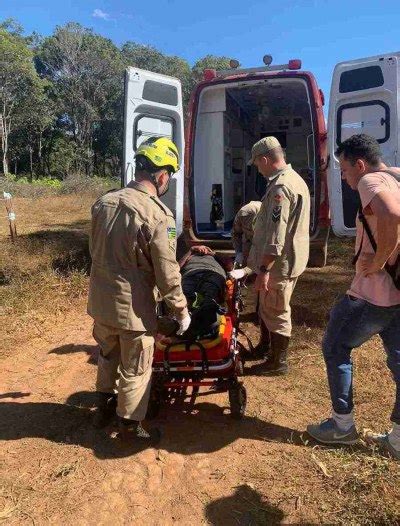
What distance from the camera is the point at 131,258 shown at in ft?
7.90

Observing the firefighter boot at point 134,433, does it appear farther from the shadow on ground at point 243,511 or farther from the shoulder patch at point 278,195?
the shoulder patch at point 278,195

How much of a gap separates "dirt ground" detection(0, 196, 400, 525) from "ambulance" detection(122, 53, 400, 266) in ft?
4.60

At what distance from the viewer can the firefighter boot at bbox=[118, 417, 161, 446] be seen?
102 inches

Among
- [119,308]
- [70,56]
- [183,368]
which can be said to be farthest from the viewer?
[70,56]

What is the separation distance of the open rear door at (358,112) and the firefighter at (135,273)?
248 cm

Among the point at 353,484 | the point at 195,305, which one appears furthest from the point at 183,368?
the point at 353,484

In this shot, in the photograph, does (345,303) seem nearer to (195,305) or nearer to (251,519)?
(195,305)

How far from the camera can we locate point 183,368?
271cm

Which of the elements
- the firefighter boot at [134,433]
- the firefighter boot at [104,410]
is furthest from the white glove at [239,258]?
the firefighter boot at [134,433]

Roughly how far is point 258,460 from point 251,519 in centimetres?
42

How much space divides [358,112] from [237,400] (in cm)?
309

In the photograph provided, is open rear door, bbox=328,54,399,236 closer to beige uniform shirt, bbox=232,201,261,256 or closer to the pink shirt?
beige uniform shirt, bbox=232,201,261,256

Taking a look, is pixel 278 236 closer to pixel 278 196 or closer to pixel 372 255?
pixel 278 196

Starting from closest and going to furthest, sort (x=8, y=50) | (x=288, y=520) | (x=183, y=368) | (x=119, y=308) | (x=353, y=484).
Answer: (x=288, y=520)
(x=353, y=484)
(x=119, y=308)
(x=183, y=368)
(x=8, y=50)
